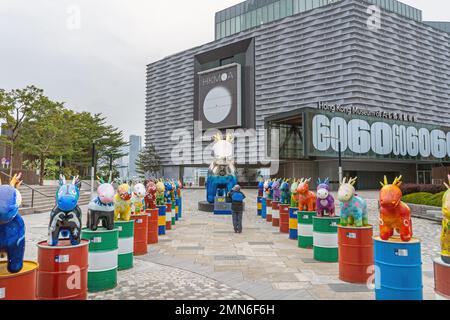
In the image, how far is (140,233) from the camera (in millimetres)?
8344

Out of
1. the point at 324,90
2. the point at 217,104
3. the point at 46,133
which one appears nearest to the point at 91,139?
the point at 46,133

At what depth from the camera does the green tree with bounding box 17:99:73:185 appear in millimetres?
27781

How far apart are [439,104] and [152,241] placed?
2562 inches

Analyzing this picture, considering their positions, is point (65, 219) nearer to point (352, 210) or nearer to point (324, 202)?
point (352, 210)

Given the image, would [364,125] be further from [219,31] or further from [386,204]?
[219,31]

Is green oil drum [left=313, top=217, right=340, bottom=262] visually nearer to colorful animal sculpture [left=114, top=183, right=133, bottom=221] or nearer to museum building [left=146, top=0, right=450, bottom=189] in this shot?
colorful animal sculpture [left=114, top=183, right=133, bottom=221]

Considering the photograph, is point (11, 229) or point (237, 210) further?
point (237, 210)

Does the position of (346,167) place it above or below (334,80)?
below

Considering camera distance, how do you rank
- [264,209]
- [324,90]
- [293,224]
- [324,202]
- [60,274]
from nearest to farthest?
[60,274], [324,202], [293,224], [264,209], [324,90]

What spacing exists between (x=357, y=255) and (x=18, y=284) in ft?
17.6

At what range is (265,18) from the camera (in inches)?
2667

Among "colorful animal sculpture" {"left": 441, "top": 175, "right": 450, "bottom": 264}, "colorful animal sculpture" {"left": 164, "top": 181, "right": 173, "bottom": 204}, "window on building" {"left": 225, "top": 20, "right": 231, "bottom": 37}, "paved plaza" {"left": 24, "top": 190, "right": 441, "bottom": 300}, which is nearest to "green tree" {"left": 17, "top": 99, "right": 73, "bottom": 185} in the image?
"colorful animal sculpture" {"left": 164, "top": 181, "right": 173, "bottom": 204}

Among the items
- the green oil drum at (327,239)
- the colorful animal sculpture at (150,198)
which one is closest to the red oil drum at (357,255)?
the green oil drum at (327,239)

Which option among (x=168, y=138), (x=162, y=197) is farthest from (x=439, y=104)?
(x=162, y=197)
